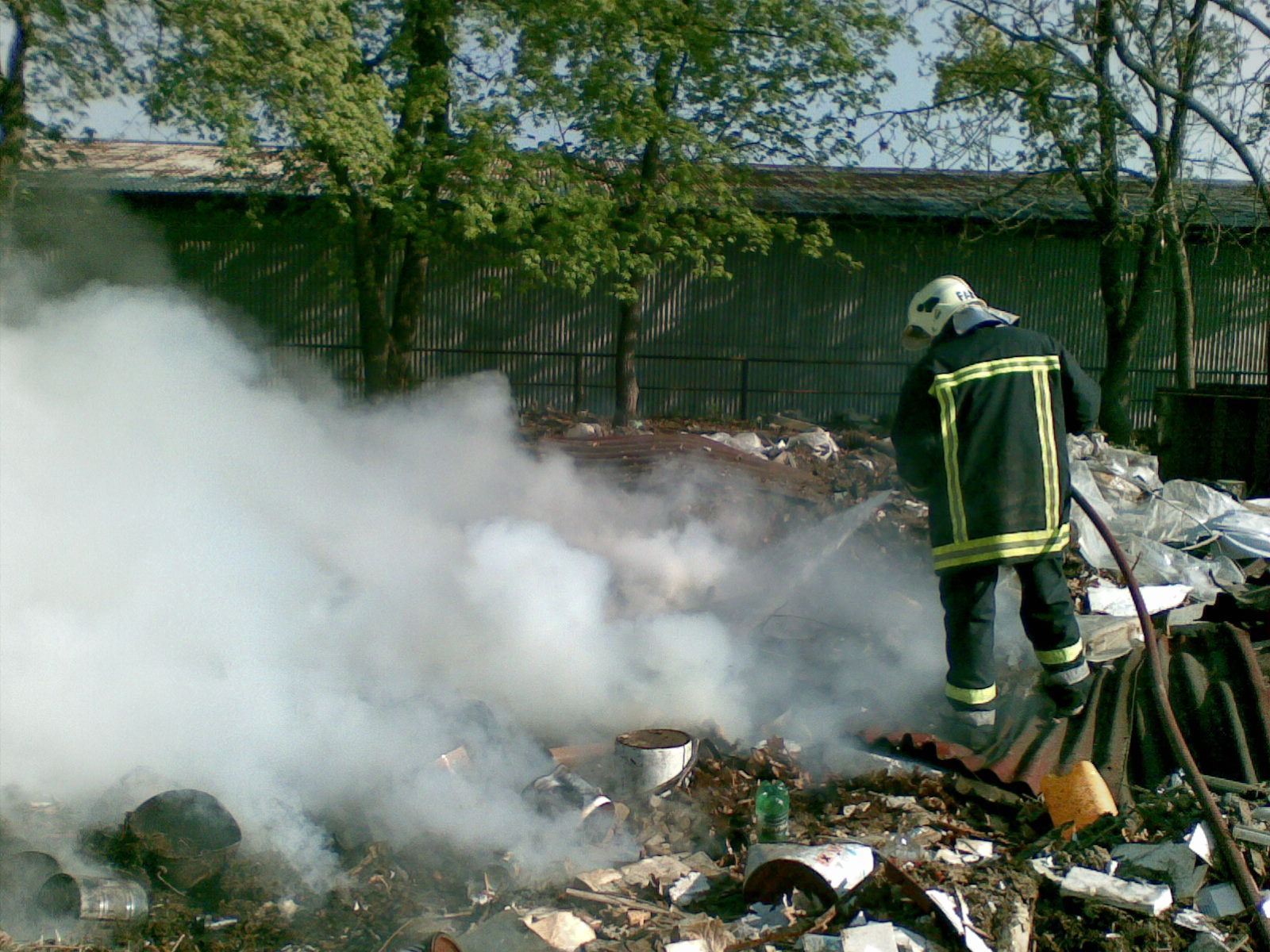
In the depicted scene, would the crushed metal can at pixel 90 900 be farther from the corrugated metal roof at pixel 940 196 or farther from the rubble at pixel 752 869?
the corrugated metal roof at pixel 940 196

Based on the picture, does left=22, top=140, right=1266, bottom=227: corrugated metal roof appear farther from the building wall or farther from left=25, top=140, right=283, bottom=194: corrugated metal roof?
the building wall

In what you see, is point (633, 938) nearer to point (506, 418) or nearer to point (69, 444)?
point (69, 444)

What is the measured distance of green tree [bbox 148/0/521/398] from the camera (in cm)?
930

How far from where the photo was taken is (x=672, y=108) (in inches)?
508

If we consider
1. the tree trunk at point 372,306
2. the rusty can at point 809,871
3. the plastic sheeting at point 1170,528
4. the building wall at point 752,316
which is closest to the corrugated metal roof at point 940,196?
the building wall at point 752,316

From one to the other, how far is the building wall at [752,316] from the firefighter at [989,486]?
12906 mm

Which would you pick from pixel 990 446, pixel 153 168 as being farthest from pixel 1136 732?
pixel 153 168

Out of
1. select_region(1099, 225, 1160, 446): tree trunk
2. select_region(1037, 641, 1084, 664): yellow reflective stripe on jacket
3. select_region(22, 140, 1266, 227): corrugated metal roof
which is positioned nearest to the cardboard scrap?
select_region(1037, 641, 1084, 664): yellow reflective stripe on jacket

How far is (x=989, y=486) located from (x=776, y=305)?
1450 cm

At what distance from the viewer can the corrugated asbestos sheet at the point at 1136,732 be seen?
3.97 m

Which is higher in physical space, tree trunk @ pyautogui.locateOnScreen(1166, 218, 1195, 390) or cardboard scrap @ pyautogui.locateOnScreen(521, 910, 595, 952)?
tree trunk @ pyautogui.locateOnScreen(1166, 218, 1195, 390)

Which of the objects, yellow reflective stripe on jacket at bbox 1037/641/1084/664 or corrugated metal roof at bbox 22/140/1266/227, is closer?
yellow reflective stripe on jacket at bbox 1037/641/1084/664

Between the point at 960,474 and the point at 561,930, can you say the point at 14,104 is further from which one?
the point at 561,930

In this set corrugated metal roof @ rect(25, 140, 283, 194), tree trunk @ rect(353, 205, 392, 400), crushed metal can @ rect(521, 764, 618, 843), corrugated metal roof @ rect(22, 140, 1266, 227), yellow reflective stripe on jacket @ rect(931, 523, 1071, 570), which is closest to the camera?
crushed metal can @ rect(521, 764, 618, 843)
